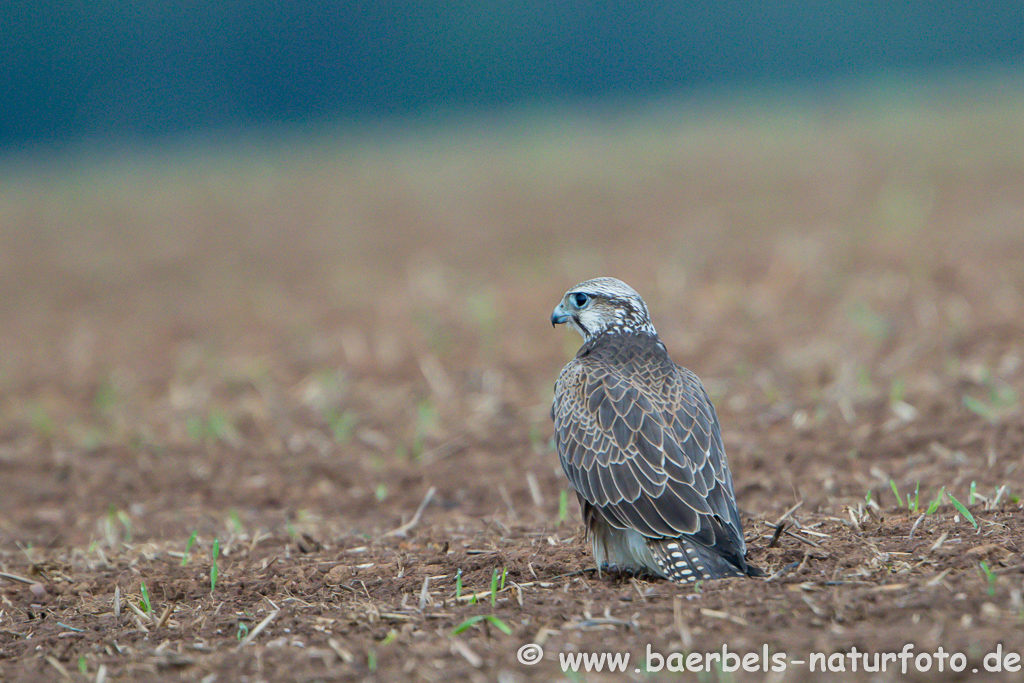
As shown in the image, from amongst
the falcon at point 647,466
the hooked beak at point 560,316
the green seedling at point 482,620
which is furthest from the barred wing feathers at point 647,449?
the green seedling at point 482,620

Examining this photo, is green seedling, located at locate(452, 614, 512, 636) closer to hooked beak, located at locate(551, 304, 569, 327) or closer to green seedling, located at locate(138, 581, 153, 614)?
green seedling, located at locate(138, 581, 153, 614)

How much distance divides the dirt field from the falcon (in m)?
0.20

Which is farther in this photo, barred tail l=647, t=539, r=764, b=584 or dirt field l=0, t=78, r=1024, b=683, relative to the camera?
barred tail l=647, t=539, r=764, b=584

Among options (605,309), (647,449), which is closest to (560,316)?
(605,309)

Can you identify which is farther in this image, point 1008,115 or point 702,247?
point 1008,115

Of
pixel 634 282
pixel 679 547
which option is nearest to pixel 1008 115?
pixel 634 282

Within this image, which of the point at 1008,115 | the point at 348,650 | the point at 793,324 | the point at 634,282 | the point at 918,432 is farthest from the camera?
the point at 1008,115

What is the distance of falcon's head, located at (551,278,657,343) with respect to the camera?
5020mm

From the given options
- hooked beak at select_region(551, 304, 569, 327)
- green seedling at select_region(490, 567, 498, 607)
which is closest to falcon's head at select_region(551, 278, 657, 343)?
hooked beak at select_region(551, 304, 569, 327)

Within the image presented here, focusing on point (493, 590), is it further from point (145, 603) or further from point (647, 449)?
point (145, 603)

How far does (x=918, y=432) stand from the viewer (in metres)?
6.04

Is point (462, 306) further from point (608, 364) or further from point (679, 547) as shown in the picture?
point (679, 547)

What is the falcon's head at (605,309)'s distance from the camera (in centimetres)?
502

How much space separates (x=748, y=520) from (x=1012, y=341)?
3.84 meters
